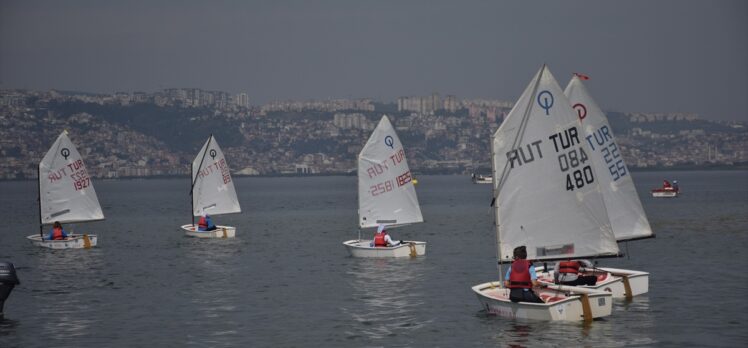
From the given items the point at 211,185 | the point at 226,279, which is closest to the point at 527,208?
the point at 226,279

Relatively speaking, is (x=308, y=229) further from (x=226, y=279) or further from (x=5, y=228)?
(x=226, y=279)

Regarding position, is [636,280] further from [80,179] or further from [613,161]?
[80,179]

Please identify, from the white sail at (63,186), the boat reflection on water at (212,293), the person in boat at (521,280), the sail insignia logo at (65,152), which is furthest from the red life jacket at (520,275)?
the sail insignia logo at (65,152)

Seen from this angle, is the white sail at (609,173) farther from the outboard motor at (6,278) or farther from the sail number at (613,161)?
the outboard motor at (6,278)

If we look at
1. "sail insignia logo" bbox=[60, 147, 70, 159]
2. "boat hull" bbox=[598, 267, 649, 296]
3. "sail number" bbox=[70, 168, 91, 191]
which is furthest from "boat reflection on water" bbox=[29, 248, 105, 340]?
"boat hull" bbox=[598, 267, 649, 296]

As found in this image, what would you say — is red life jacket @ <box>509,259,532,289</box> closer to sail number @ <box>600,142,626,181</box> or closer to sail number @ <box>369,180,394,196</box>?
sail number @ <box>600,142,626,181</box>

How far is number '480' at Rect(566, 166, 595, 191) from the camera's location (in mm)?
34156

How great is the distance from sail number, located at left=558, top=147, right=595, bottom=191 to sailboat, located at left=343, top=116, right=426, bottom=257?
87.7 feet

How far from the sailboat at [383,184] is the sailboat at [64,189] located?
795 inches

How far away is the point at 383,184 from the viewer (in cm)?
6084

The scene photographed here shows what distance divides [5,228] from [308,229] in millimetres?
31657

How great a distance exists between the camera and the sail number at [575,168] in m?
34.0

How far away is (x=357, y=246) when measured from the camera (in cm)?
5878

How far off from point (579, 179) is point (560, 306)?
444cm
